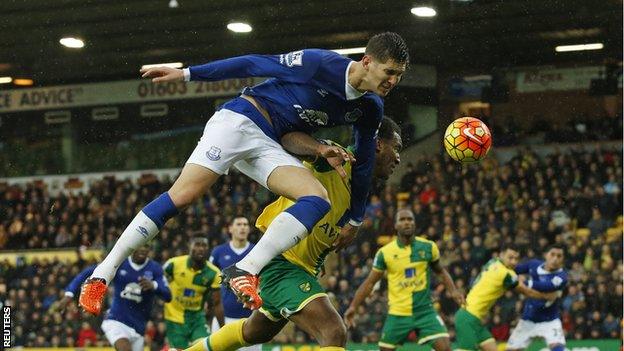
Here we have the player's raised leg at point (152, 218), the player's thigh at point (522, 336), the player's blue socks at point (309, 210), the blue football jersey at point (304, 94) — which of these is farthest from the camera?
the player's thigh at point (522, 336)

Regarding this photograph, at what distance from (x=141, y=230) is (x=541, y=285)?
8.55 metres

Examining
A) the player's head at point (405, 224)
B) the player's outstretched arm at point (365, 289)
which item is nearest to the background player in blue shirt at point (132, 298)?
the player's outstretched arm at point (365, 289)

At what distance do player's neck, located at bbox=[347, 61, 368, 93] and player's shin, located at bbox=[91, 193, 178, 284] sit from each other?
1.30m

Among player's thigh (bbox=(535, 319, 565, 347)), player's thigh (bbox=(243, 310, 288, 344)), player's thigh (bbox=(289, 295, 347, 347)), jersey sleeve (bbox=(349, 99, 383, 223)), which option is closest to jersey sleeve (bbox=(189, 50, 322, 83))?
jersey sleeve (bbox=(349, 99, 383, 223))

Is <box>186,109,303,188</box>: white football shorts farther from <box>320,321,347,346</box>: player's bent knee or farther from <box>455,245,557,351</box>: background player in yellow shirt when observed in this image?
<box>455,245,557,351</box>: background player in yellow shirt

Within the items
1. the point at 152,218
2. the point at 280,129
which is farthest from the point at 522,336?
the point at 152,218

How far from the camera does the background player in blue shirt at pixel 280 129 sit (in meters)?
6.82

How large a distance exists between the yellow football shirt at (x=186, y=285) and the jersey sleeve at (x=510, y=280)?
11.3 ft

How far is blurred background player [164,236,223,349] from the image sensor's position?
1387 centimetres

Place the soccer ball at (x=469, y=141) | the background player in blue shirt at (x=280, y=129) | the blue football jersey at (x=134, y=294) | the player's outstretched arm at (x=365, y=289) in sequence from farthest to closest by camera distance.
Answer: the blue football jersey at (x=134, y=294), the player's outstretched arm at (x=365, y=289), the soccer ball at (x=469, y=141), the background player in blue shirt at (x=280, y=129)

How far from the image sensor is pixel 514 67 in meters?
27.1

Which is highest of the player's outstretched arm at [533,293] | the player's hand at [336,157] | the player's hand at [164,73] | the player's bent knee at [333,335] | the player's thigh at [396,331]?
the player's hand at [164,73]

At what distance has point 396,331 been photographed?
535 inches

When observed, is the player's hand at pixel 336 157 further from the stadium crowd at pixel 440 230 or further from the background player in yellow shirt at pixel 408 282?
the stadium crowd at pixel 440 230
